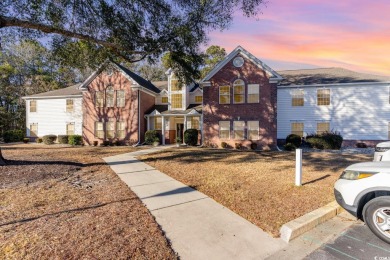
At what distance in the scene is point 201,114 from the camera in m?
21.5

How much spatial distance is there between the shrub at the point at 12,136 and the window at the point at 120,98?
14905 mm

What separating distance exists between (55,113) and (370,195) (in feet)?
97.4

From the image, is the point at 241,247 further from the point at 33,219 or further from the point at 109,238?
the point at 33,219

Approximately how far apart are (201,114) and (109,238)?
18107mm

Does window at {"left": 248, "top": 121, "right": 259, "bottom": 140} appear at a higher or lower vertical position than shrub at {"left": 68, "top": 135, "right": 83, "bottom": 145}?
higher

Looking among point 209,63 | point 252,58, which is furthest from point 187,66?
point 209,63

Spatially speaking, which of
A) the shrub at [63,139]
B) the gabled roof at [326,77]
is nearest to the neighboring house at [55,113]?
the shrub at [63,139]

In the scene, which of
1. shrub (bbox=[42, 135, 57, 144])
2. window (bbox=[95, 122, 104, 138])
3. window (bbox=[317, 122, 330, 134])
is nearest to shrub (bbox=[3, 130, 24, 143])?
shrub (bbox=[42, 135, 57, 144])

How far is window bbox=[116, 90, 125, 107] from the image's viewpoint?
2302 centimetres

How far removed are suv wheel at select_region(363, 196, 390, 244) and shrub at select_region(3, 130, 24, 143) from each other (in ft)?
112

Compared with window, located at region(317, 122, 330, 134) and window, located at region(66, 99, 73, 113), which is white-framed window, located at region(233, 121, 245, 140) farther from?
window, located at region(66, 99, 73, 113)

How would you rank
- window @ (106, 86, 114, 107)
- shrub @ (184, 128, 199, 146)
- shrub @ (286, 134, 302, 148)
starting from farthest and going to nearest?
window @ (106, 86, 114, 107)
shrub @ (184, 128, 199, 146)
shrub @ (286, 134, 302, 148)

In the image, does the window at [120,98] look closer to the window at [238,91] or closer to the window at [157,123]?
the window at [157,123]

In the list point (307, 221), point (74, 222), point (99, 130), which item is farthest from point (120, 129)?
point (307, 221)
